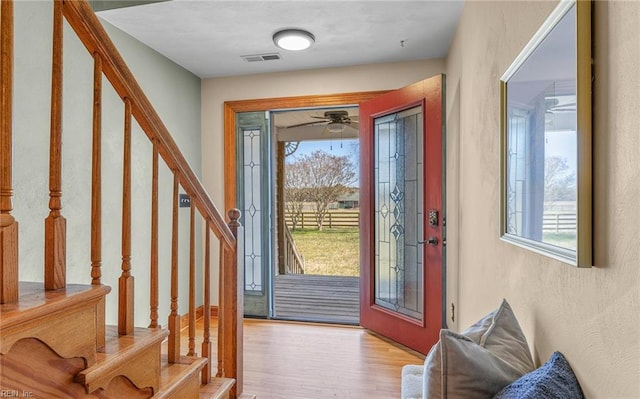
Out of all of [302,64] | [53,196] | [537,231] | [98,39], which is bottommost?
[537,231]

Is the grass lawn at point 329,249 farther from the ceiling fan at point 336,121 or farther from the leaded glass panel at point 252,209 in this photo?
the leaded glass panel at point 252,209

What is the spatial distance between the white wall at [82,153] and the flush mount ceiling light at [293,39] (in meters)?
1.10

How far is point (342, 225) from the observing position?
289 inches

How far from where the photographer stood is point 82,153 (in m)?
2.32

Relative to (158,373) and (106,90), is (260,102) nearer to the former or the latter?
(106,90)

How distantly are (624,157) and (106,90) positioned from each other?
114 inches

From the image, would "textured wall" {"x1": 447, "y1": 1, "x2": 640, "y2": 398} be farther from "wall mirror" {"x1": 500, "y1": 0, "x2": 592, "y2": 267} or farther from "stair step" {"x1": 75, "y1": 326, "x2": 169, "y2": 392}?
"stair step" {"x1": 75, "y1": 326, "x2": 169, "y2": 392}

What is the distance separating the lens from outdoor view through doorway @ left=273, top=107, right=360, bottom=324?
19.5 ft

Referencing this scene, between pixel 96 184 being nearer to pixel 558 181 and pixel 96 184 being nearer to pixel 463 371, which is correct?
pixel 463 371

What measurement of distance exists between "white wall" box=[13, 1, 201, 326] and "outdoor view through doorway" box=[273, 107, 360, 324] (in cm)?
244

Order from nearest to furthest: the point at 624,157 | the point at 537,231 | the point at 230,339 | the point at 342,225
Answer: the point at 624,157
the point at 537,231
the point at 230,339
the point at 342,225

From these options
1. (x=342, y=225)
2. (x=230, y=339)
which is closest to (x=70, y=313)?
(x=230, y=339)

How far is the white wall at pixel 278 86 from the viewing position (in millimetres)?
3336

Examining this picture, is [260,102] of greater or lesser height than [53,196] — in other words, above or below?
above
